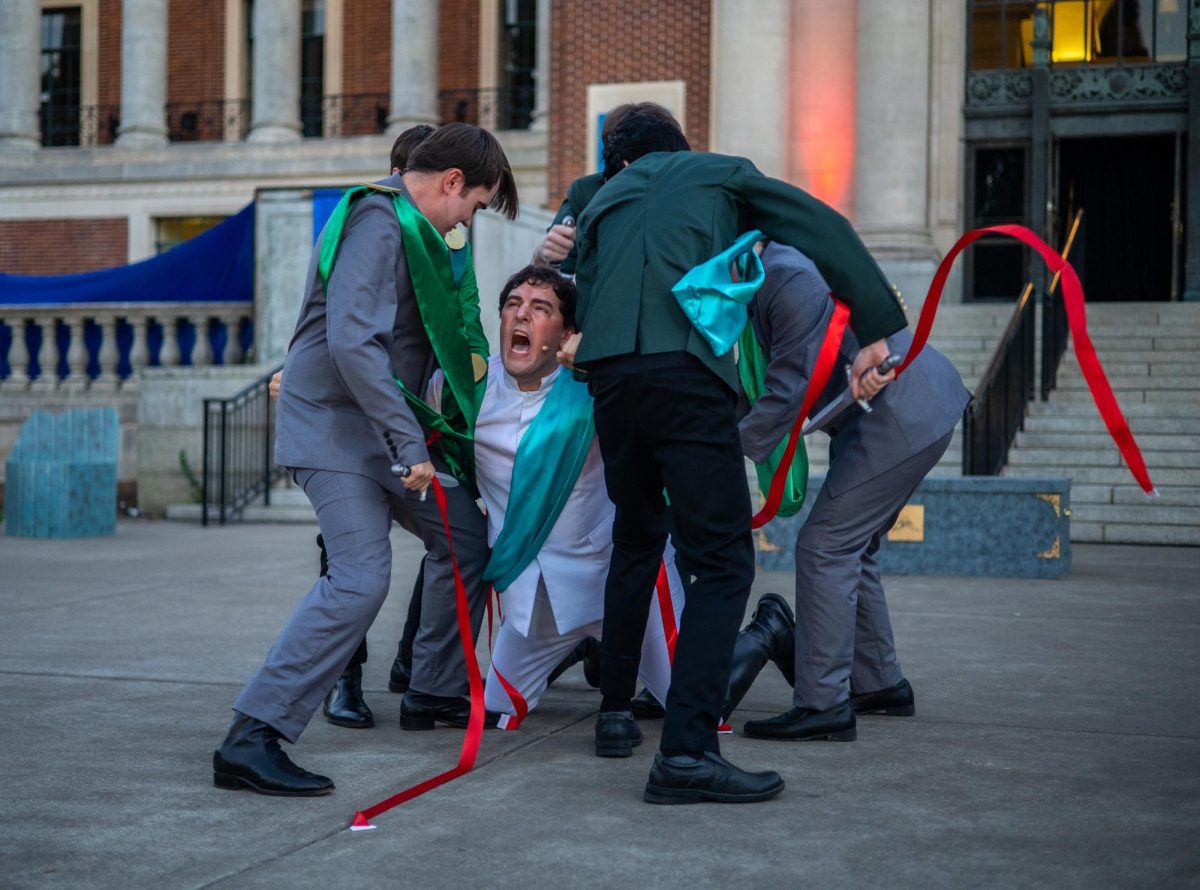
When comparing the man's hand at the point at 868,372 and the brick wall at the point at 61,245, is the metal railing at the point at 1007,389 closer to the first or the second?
the man's hand at the point at 868,372

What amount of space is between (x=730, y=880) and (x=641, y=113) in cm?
229

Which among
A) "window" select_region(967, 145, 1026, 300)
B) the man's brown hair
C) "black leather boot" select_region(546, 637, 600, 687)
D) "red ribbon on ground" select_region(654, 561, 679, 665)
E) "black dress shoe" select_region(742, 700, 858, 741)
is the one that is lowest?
"black dress shoe" select_region(742, 700, 858, 741)

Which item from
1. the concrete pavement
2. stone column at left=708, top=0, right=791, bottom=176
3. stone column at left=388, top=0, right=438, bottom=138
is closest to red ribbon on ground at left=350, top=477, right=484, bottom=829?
the concrete pavement

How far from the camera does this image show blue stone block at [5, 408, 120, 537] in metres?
12.7

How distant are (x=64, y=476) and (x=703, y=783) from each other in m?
9.83

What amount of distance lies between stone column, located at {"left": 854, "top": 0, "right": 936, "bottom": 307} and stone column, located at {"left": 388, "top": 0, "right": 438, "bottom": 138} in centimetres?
1089

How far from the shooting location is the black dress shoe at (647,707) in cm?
529

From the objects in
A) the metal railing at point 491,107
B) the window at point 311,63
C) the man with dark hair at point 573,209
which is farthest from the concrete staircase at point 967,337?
the window at point 311,63

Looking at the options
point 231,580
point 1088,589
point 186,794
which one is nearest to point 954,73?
point 1088,589

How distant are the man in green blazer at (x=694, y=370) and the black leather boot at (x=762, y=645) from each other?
873mm

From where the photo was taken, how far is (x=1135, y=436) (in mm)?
13391

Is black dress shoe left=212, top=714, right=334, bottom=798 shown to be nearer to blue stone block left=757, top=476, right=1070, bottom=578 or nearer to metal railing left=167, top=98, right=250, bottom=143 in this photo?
blue stone block left=757, top=476, right=1070, bottom=578

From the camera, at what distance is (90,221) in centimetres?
3016

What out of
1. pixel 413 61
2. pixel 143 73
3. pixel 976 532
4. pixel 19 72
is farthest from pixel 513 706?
pixel 19 72
